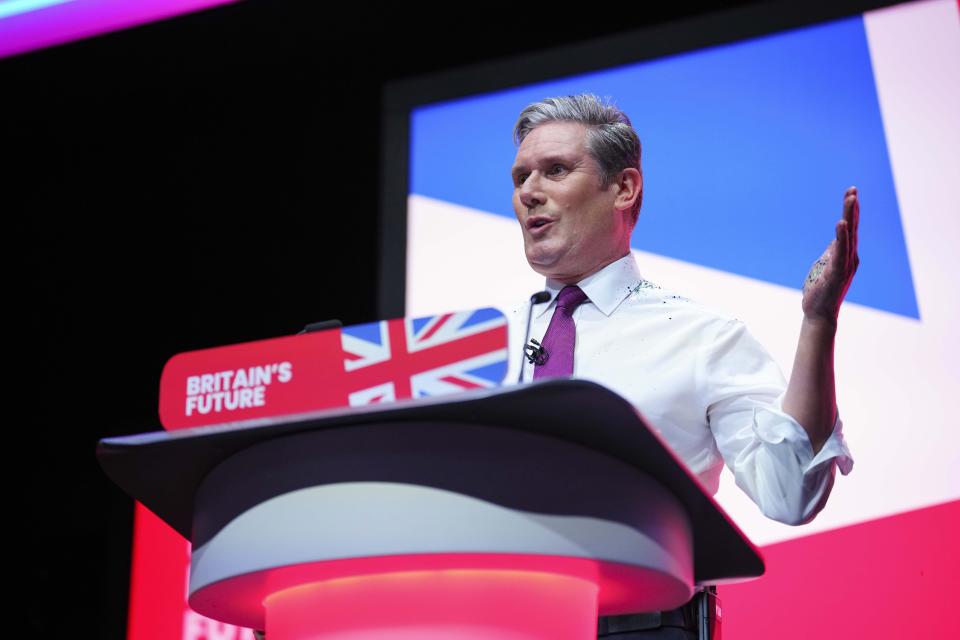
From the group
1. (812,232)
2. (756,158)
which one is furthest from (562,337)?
(756,158)

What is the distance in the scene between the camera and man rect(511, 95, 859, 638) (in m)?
1.29

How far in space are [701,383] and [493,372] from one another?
820 mm

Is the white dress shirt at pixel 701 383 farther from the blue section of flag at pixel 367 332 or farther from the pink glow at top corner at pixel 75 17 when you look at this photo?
the pink glow at top corner at pixel 75 17

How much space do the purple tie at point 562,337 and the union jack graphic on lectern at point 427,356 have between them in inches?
28.7

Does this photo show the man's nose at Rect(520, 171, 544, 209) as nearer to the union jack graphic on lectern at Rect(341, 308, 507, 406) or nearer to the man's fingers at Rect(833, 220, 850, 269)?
the man's fingers at Rect(833, 220, 850, 269)

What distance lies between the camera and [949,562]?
7.05ft

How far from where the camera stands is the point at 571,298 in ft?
6.00

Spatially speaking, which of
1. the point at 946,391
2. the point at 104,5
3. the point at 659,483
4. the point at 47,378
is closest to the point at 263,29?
the point at 104,5

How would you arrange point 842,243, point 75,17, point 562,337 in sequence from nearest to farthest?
point 842,243, point 562,337, point 75,17

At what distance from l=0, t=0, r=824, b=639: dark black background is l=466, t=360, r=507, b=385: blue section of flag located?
2638 millimetres

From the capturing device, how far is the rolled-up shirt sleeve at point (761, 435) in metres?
1.32

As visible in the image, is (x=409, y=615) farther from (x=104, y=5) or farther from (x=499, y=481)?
(x=104, y=5)

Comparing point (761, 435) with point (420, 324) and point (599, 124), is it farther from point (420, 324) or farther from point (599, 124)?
point (599, 124)

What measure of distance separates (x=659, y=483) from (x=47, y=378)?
3429 mm
